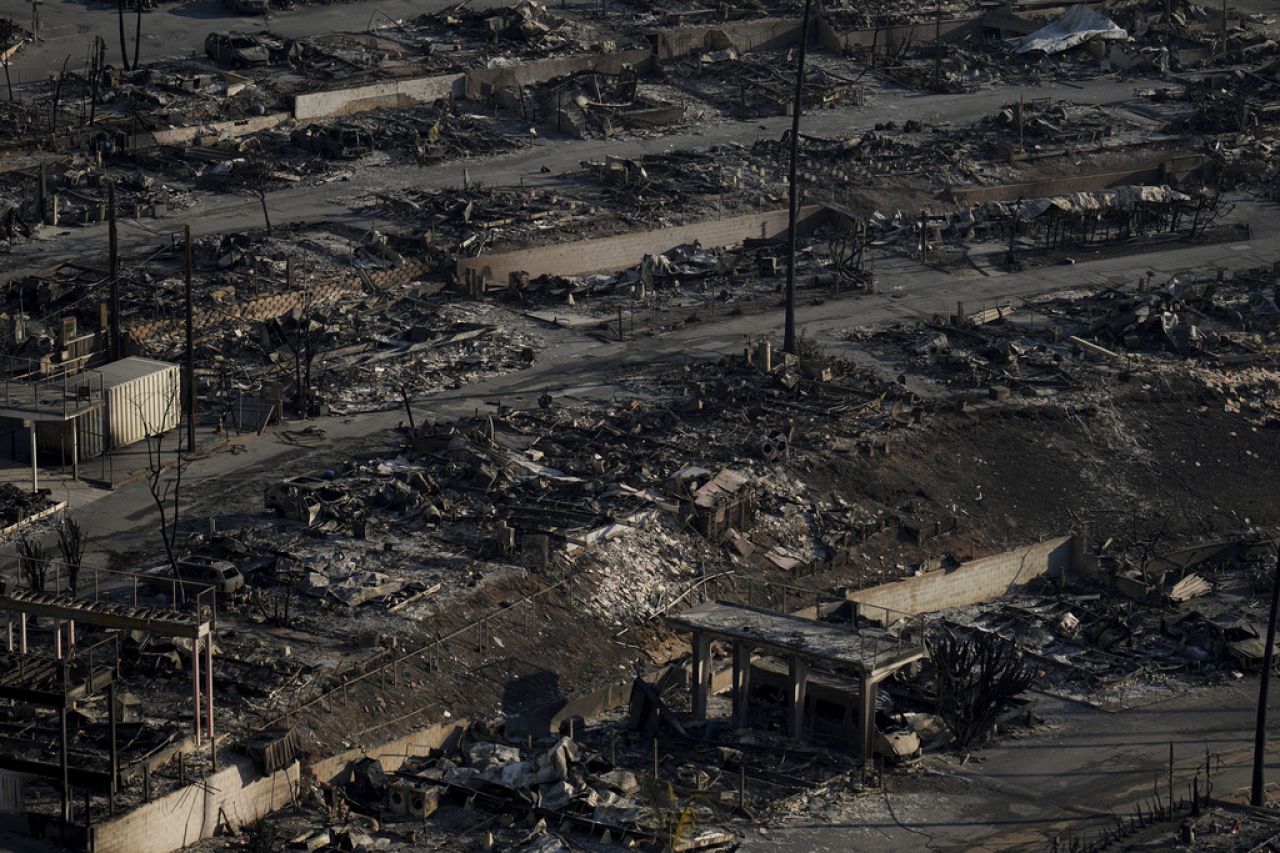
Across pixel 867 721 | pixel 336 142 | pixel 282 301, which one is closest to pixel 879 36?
pixel 336 142

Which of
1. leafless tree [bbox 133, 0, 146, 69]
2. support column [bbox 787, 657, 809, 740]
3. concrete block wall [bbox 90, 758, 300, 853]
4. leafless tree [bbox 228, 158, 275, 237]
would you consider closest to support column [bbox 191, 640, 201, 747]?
concrete block wall [bbox 90, 758, 300, 853]

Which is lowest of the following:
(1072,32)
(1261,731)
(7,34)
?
(1261,731)

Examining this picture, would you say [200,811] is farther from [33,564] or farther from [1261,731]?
[1261,731]

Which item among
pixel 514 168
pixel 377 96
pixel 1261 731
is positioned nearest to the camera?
pixel 1261 731

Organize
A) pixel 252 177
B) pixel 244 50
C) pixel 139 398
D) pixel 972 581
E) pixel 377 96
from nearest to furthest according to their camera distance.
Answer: pixel 139 398 < pixel 972 581 < pixel 252 177 < pixel 377 96 < pixel 244 50

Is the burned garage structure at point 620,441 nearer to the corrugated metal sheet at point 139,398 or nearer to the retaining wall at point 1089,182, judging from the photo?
the corrugated metal sheet at point 139,398

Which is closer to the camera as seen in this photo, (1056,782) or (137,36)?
(1056,782)

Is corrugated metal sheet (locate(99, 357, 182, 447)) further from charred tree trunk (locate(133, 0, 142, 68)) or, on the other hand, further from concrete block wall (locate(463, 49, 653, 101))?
concrete block wall (locate(463, 49, 653, 101))
